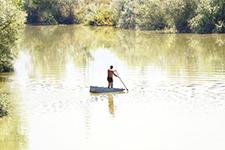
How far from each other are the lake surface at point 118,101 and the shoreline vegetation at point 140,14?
12.4 metres

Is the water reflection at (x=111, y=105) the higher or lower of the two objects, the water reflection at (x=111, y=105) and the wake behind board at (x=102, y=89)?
the lower

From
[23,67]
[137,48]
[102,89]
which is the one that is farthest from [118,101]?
[137,48]

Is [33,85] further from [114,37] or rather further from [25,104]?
[114,37]

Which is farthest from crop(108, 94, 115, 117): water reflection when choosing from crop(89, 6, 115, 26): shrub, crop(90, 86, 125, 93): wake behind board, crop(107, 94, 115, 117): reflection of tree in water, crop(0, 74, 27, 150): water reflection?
crop(89, 6, 115, 26): shrub

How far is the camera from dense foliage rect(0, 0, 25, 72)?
32.9 meters

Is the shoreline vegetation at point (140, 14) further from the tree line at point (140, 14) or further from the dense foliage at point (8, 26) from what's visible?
the dense foliage at point (8, 26)

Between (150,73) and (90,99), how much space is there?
31.6ft

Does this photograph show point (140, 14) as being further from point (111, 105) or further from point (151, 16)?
point (111, 105)

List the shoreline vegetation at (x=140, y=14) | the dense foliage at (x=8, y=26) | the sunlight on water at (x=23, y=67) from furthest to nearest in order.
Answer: the shoreline vegetation at (x=140, y=14), the sunlight on water at (x=23, y=67), the dense foliage at (x=8, y=26)

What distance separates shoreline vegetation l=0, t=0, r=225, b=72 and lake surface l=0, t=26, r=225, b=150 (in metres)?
12.4

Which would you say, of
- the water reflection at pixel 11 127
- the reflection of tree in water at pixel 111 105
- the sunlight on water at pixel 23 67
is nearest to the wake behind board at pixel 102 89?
the reflection of tree in water at pixel 111 105

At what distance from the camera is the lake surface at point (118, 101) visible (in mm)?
22938

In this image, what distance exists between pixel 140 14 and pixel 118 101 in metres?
54.3

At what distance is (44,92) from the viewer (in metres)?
33.5
